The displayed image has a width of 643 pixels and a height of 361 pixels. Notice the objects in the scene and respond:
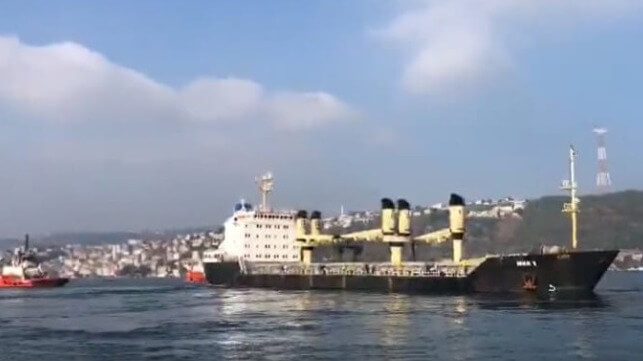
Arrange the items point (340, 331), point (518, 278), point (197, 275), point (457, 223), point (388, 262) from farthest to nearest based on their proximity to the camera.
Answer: point (197, 275), point (388, 262), point (457, 223), point (518, 278), point (340, 331)

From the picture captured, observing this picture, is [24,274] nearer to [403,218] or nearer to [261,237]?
[261,237]

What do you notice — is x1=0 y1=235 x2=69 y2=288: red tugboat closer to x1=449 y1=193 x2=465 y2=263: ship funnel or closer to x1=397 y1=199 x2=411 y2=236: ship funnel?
x1=397 y1=199 x2=411 y2=236: ship funnel

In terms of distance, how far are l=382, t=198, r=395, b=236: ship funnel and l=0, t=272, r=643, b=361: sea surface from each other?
23.0 meters

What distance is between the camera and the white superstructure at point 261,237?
107750mm

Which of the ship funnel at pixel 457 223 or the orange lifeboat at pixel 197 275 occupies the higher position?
the ship funnel at pixel 457 223

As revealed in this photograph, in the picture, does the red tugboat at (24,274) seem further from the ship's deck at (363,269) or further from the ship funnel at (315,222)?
the ship funnel at (315,222)

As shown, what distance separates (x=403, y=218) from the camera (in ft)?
292

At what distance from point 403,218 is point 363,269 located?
7.06 metres

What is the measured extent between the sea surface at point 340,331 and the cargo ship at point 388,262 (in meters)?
5.28

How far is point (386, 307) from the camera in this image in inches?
2309

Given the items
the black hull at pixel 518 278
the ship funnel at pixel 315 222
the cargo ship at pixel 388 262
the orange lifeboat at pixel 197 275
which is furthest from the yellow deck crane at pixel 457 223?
the orange lifeboat at pixel 197 275

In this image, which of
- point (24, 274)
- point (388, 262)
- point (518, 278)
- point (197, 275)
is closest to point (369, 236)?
point (388, 262)

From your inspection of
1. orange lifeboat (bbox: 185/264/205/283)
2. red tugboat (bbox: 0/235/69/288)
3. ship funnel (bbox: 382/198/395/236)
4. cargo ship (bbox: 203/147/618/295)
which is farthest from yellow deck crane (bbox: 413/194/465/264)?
orange lifeboat (bbox: 185/264/205/283)

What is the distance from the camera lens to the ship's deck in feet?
258
